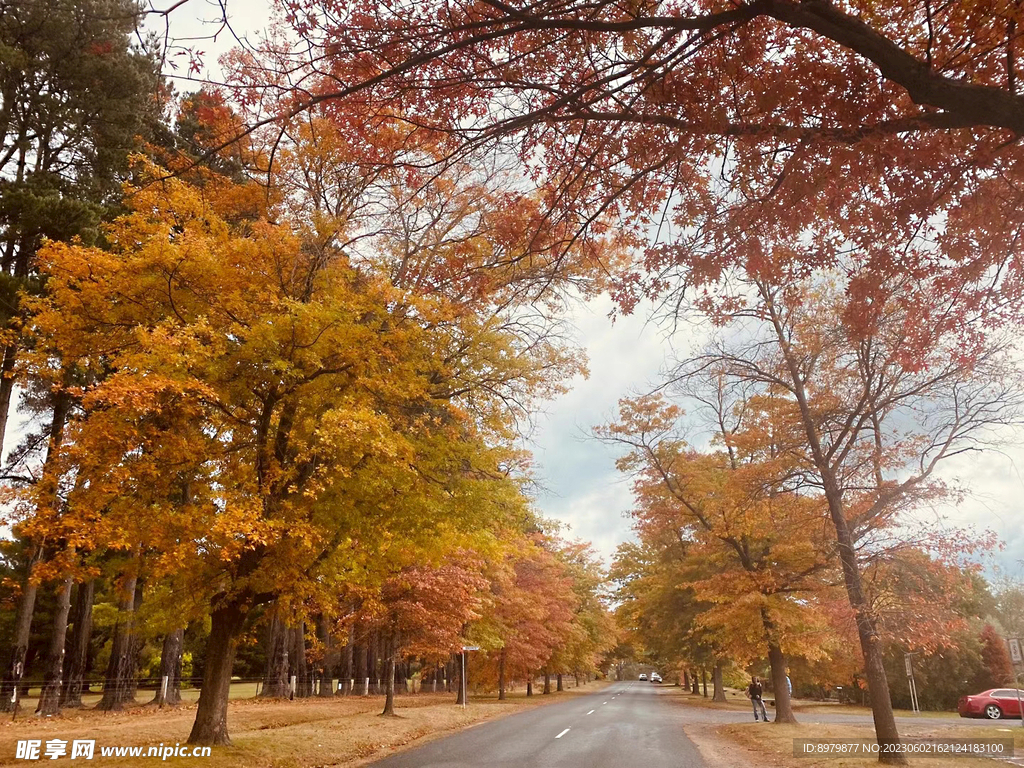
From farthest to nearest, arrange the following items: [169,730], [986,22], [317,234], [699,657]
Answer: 1. [699,657]
2. [169,730]
3. [317,234]
4. [986,22]

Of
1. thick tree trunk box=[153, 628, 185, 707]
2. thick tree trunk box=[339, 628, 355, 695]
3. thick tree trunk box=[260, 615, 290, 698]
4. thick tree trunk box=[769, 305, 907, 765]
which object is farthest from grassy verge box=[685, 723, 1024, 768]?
thick tree trunk box=[339, 628, 355, 695]

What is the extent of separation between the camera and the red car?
2580 centimetres

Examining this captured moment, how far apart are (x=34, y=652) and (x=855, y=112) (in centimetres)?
5231

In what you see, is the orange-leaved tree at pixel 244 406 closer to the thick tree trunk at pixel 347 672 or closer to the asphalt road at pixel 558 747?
the asphalt road at pixel 558 747

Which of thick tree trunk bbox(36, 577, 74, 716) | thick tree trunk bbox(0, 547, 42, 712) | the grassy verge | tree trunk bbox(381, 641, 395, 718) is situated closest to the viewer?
the grassy verge

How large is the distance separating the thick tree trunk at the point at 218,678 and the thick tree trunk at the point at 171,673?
44.2 ft

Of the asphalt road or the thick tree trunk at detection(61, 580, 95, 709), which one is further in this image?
the thick tree trunk at detection(61, 580, 95, 709)

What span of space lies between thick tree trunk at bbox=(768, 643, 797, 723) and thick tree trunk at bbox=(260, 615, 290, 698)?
1993 cm

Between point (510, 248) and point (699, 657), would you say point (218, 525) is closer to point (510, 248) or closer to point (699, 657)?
point (510, 248)

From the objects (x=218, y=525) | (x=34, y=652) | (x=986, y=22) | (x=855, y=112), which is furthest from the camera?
(x=34, y=652)

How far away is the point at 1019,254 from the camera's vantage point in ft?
19.4

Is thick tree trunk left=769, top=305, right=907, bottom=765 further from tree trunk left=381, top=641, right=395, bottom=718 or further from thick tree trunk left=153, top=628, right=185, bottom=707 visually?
thick tree trunk left=153, top=628, right=185, bottom=707

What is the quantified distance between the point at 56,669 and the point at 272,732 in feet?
32.7

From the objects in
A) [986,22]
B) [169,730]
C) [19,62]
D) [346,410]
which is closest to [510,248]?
[346,410]
